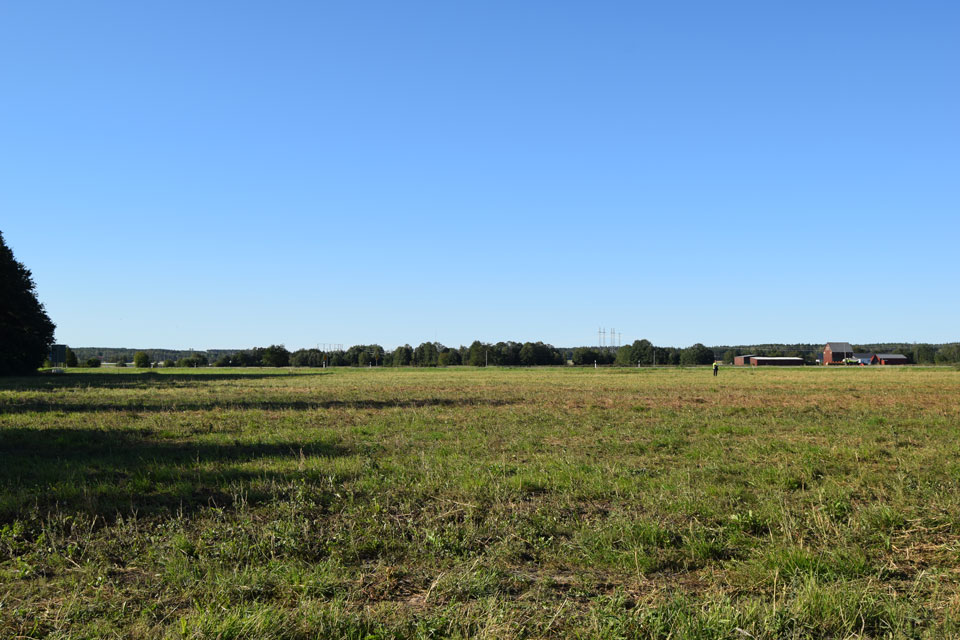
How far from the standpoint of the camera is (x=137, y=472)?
424 inches

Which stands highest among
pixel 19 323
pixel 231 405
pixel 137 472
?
pixel 19 323

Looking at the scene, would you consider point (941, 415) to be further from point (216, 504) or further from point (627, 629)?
point (216, 504)

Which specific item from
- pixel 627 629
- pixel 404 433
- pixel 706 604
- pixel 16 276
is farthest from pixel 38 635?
pixel 16 276

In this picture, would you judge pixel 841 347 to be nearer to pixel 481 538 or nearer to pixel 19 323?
pixel 19 323

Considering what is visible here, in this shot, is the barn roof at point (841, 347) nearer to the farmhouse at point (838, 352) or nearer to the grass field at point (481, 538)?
the farmhouse at point (838, 352)

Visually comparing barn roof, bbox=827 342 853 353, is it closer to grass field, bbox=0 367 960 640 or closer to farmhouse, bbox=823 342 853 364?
farmhouse, bbox=823 342 853 364

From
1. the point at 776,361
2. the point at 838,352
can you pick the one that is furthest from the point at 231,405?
the point at 838,352

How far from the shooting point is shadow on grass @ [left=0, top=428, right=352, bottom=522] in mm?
8789

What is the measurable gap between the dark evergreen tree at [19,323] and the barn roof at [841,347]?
205445 millimetres

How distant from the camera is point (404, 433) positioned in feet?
54.9

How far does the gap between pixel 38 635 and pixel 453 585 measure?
338 centimetres

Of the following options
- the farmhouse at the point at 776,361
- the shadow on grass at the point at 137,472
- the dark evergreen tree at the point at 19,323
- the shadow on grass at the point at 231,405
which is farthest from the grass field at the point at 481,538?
the farmhouse at the point at 776,361

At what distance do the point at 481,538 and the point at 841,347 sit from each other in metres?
221

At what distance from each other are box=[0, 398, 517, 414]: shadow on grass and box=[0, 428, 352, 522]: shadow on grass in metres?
7.99
